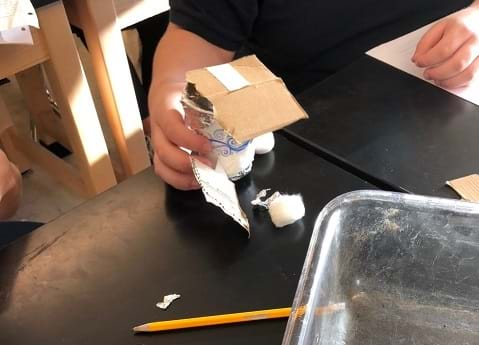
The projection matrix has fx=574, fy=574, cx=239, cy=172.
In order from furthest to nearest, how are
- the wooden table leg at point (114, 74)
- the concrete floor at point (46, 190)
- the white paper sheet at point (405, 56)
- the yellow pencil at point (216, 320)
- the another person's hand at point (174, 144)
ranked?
the concrete floor at point (46, 190) < the wooden table leg at point (114, 74) < the white paper sheet at point (405, 56) < the another person's hand at point (174, 144) < the yellow pencil at point (216, 320)

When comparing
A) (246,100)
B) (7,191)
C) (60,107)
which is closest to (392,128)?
(246,100)

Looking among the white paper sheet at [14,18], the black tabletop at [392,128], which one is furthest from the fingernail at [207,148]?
the white paper sheet at [14,18]

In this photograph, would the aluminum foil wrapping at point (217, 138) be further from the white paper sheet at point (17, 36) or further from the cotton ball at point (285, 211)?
the white paper sheet at point (17, 36)

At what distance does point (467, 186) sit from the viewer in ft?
1.87

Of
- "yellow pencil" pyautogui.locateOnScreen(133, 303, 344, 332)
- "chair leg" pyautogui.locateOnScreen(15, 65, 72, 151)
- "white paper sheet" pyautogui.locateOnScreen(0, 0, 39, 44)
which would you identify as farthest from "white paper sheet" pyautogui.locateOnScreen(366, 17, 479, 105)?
"chair leg" pyautogui.locateOnScreen(15, 65, 72, 151)

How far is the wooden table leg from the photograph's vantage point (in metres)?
1.25

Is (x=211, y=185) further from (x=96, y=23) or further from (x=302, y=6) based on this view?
(x=96, y=23)

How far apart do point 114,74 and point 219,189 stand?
86 centimetres

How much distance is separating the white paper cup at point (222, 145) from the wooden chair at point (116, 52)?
764 millimetres

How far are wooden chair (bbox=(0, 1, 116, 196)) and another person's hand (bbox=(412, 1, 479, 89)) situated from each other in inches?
29.4

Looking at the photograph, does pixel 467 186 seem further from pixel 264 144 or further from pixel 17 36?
pixel 17 36

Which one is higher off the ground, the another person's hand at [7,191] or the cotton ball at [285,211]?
the cotton ball at [285,211]

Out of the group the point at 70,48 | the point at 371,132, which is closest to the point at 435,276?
the point at 371,132

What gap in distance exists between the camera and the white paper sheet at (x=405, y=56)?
711mm
